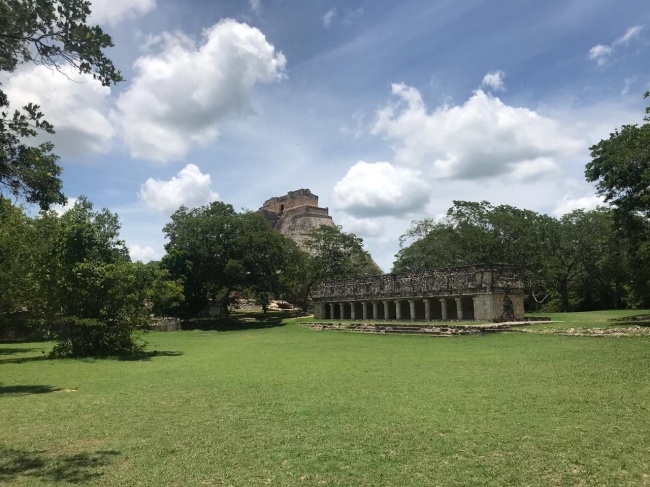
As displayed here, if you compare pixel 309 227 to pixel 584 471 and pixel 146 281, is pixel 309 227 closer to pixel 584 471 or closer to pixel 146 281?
pixel 146 281

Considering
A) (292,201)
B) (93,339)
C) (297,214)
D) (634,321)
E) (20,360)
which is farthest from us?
(292,201)

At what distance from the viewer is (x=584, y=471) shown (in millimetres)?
4688

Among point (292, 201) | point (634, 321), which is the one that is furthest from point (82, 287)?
point (292, 201)

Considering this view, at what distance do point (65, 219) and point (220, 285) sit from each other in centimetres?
2329

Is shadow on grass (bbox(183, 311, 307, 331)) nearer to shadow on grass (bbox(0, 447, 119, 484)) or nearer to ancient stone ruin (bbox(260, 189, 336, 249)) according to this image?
ancient stone ruin (bbox(260, 189, 336, 249))

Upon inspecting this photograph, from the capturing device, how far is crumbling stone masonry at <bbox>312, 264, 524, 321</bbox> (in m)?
27.6

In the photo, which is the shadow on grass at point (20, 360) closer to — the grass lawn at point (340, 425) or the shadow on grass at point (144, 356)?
the shadow on grass at point (144, 356)

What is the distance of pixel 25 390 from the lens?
10258 mm

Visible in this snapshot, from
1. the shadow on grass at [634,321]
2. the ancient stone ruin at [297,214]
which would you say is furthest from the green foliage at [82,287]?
the ancient stone ruin at [297,214]

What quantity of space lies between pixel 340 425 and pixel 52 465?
3.48m

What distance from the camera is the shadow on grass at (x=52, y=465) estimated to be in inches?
192

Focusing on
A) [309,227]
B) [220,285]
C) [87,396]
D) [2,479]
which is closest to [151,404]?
[87,396]

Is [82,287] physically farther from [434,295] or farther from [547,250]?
[547,250]

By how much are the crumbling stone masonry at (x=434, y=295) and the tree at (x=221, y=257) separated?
5.52 metres
